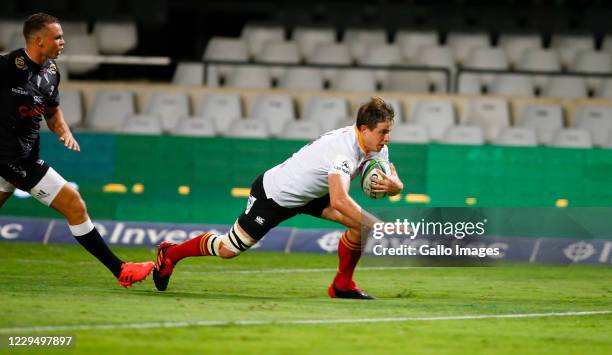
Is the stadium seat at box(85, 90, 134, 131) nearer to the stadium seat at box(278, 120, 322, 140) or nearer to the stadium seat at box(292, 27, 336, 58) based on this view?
the stadium seat at box(278, 120, 322, 140)

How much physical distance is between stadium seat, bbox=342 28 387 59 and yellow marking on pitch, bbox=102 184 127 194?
21.7 feet

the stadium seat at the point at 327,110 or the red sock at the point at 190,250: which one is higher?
the red sock at the point at 190,250

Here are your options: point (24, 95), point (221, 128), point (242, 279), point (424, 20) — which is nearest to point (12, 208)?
point (221, 128)

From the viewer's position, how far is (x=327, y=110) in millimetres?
19562

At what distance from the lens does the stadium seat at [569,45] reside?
2273 centimetres

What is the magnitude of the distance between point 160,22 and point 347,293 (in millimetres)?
13657

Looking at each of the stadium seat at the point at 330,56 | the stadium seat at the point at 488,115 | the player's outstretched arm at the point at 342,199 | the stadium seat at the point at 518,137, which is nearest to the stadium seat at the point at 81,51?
the stadium seat at the point at 330,56

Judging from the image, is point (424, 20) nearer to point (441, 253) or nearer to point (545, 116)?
point (545, 116)

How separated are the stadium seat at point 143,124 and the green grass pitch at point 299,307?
4.64 m

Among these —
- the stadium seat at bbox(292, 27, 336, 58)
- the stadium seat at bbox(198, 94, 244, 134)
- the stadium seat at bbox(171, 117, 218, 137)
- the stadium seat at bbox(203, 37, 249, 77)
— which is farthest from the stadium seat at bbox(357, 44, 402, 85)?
the stadium seat at bbox(171, 117, 218, 137)

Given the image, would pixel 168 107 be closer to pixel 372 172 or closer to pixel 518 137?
pixel 518 137

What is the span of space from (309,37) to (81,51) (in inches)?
166

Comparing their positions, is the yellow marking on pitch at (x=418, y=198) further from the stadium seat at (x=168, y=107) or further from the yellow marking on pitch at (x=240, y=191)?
the stadium seat at (x=168, y=107)
